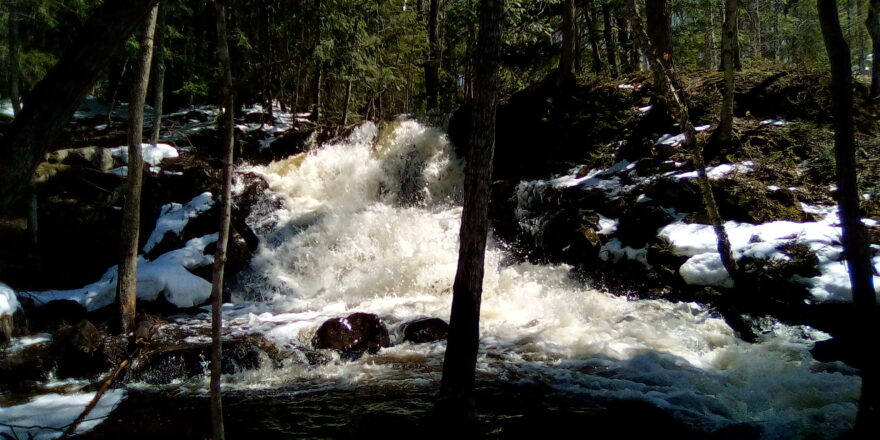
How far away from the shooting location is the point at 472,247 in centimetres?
440

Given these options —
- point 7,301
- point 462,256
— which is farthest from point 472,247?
point 7,301

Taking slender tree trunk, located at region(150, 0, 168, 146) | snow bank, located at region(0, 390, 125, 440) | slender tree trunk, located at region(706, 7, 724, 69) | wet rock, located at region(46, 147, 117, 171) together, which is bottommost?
snow bank, located at region(0, 390, 125, 440)

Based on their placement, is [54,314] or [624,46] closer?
[54,314]

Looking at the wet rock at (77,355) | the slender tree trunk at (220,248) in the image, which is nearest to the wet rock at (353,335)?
the wet rock at (77,355)

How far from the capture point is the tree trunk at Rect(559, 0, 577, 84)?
13.2m

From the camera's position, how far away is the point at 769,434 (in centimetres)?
459

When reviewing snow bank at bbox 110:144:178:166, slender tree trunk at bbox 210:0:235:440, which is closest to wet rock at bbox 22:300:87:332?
snow bank at bbox 110:144:178:166

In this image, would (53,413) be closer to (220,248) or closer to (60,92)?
(220,248)

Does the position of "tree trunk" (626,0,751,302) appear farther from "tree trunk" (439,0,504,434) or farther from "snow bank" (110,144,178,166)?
"snow bank" (110,144,178,166)

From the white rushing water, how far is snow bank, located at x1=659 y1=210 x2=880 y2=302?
60 centimetres

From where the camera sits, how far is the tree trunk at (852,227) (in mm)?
3502

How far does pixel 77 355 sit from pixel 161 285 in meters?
3.04

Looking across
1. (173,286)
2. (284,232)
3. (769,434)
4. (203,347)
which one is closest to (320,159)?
(284,232)

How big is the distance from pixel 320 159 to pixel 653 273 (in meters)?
10.6
